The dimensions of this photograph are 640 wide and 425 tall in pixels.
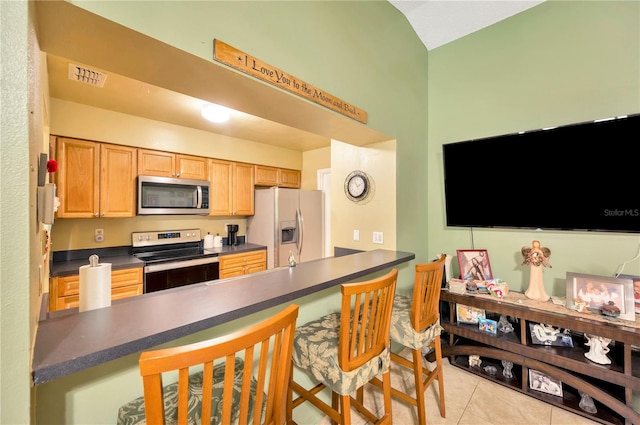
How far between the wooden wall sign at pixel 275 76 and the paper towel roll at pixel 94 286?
95 cm

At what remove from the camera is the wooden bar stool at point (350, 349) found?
1.14 meters

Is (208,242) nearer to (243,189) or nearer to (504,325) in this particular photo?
(243,189)

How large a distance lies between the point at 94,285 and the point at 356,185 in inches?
83.1

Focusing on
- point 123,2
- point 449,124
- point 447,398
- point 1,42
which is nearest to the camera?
point 1,42

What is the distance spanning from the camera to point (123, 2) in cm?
90

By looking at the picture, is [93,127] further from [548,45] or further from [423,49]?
[548,45]

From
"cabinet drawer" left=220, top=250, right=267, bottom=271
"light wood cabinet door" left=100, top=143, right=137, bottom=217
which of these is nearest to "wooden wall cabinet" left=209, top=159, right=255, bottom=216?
"cabinet drawer" left=220, top=250, right=267, bottom=271

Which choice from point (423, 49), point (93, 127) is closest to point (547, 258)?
point (423, 49)

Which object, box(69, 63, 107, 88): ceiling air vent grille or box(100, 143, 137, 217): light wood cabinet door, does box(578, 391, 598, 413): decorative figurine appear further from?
box(100, 143, 137, 217): light wood cabinet door

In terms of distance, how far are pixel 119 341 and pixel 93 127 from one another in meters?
2.97

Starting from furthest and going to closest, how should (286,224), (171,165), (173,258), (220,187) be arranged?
(286,224)
(220,187)
(171,165)
(173,258)

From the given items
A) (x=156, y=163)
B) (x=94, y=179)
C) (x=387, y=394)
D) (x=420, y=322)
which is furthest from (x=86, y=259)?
(x=420, y=322)

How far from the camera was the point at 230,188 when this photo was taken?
3.76 m

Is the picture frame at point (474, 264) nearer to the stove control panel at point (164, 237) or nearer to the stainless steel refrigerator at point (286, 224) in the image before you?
the stainless steel refrigerator at point (286, 224)
